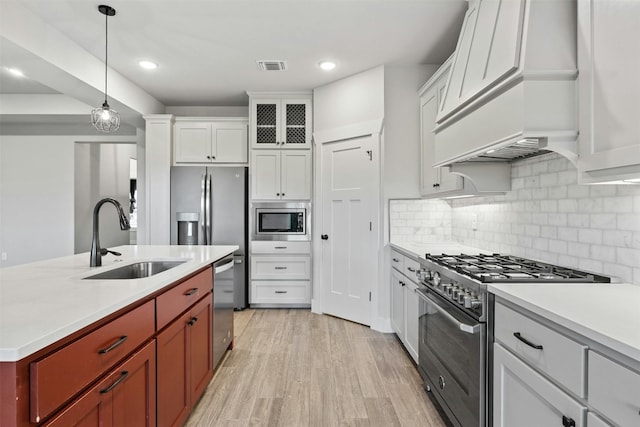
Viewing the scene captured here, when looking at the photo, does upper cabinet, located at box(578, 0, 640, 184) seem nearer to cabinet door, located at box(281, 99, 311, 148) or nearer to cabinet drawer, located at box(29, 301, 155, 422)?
cabinet drawer, located at box(29, 301, 155, 422)

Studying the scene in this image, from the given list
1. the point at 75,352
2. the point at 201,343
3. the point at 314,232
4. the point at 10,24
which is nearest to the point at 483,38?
the point at 75,352

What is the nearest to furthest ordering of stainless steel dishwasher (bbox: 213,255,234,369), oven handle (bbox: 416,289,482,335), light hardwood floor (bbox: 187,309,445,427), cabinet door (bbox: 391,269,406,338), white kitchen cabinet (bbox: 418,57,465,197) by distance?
1. oven handle (bbox: 416,289,482,335)
2. light hardwood floor (bbox: 187,309,445,427)
3. stainless steel dishwasher (bbox: 213,255,234,369)
4. white kitchen cabinet (bbox: 418,57,465,197)
5. cabinet door (bbox: 391,269,406,338)

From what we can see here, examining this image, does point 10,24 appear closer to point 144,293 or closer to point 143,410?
point 144,293

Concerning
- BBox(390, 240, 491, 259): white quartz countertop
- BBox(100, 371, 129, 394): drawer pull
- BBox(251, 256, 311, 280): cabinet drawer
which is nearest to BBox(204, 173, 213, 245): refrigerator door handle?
BBox(251, 256, 311, 280): cabinet drawer

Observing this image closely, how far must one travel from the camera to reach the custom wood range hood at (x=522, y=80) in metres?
1.45

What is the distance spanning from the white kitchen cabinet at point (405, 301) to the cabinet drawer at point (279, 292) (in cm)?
132

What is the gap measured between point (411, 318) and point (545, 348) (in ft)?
5.47

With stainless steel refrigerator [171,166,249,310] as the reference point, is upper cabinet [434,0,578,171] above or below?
above

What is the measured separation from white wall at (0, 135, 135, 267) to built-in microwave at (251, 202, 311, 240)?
3.18 meters

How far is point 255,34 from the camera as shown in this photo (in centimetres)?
304

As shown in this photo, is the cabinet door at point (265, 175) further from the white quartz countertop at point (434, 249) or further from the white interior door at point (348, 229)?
the white quartz countertop at point (434, 249)

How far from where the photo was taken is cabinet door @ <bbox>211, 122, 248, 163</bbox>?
4.64 m

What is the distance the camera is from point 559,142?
1.44 m

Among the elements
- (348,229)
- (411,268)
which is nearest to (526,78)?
(411,268)
